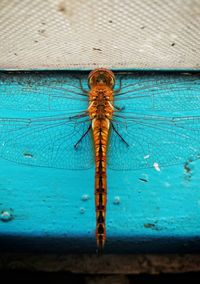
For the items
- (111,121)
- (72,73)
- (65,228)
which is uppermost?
(72,73)

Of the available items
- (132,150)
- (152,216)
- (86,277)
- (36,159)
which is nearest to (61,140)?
(36,159)

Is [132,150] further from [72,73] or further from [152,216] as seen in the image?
[72,73]

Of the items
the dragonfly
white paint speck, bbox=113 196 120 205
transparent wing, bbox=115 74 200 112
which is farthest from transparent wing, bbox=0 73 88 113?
white paint speck, bbox=113 196 120 205

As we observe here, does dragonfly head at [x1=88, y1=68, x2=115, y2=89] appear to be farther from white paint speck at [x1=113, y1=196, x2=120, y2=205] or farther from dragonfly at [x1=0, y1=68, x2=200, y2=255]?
white paint speck at [x1=113, y1=196, x2=120, y2=205]

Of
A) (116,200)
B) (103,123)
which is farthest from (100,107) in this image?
(116,200)

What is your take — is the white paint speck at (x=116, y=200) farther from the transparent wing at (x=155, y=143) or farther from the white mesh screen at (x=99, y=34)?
the white mesh screen at (x=99, y=34)

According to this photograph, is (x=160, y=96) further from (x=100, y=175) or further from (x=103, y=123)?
(x=100, y=175)
